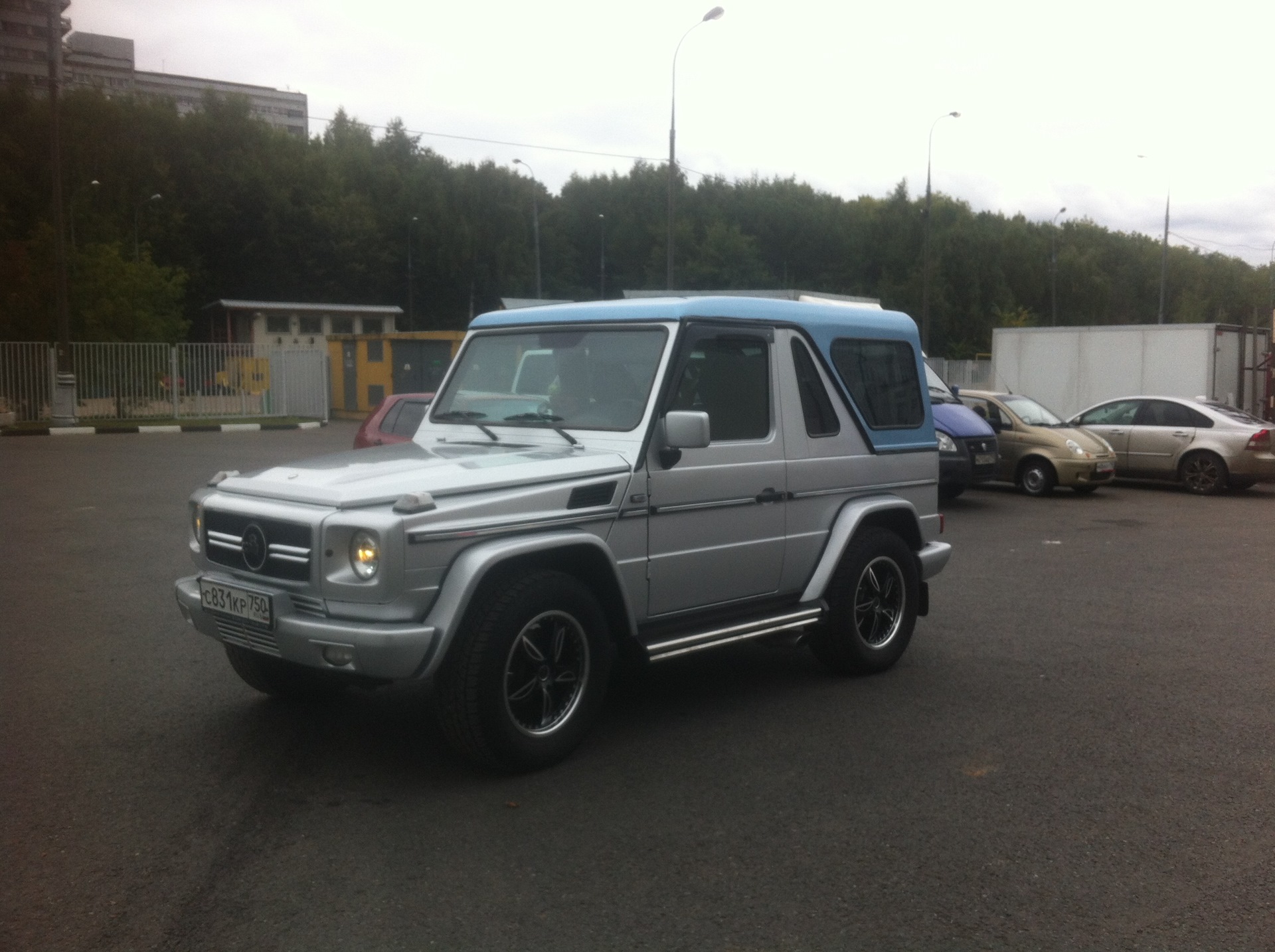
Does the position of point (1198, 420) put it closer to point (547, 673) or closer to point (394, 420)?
point (394, 420)

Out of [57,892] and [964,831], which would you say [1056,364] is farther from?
[57,892]

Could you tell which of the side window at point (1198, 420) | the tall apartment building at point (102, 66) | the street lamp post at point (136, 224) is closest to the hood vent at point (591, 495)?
the side window at point (1198, 420)

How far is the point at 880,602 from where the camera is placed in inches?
268

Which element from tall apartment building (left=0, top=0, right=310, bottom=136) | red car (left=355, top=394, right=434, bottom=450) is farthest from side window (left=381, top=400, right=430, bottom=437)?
tall apartment building (left=0, top=0, right=310, bottom=136)

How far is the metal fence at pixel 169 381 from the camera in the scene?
32.7m

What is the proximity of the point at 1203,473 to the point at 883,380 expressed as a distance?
13430 millimetres

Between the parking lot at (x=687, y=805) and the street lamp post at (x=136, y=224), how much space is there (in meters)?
53.6

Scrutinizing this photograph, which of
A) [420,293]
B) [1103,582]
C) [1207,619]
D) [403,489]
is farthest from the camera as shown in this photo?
[420,293]

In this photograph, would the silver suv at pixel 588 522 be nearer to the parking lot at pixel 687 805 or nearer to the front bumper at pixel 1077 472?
the parking lot at pixel 687 805

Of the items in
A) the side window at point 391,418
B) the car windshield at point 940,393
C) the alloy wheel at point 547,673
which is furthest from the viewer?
→ the car windshield at point 940,393

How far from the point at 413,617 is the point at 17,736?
2236 millimetres

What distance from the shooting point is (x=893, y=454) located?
6.83m

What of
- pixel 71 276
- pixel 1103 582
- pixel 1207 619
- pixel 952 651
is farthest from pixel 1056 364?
pixel 71 276

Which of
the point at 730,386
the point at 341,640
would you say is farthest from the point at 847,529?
the point at 341,640
